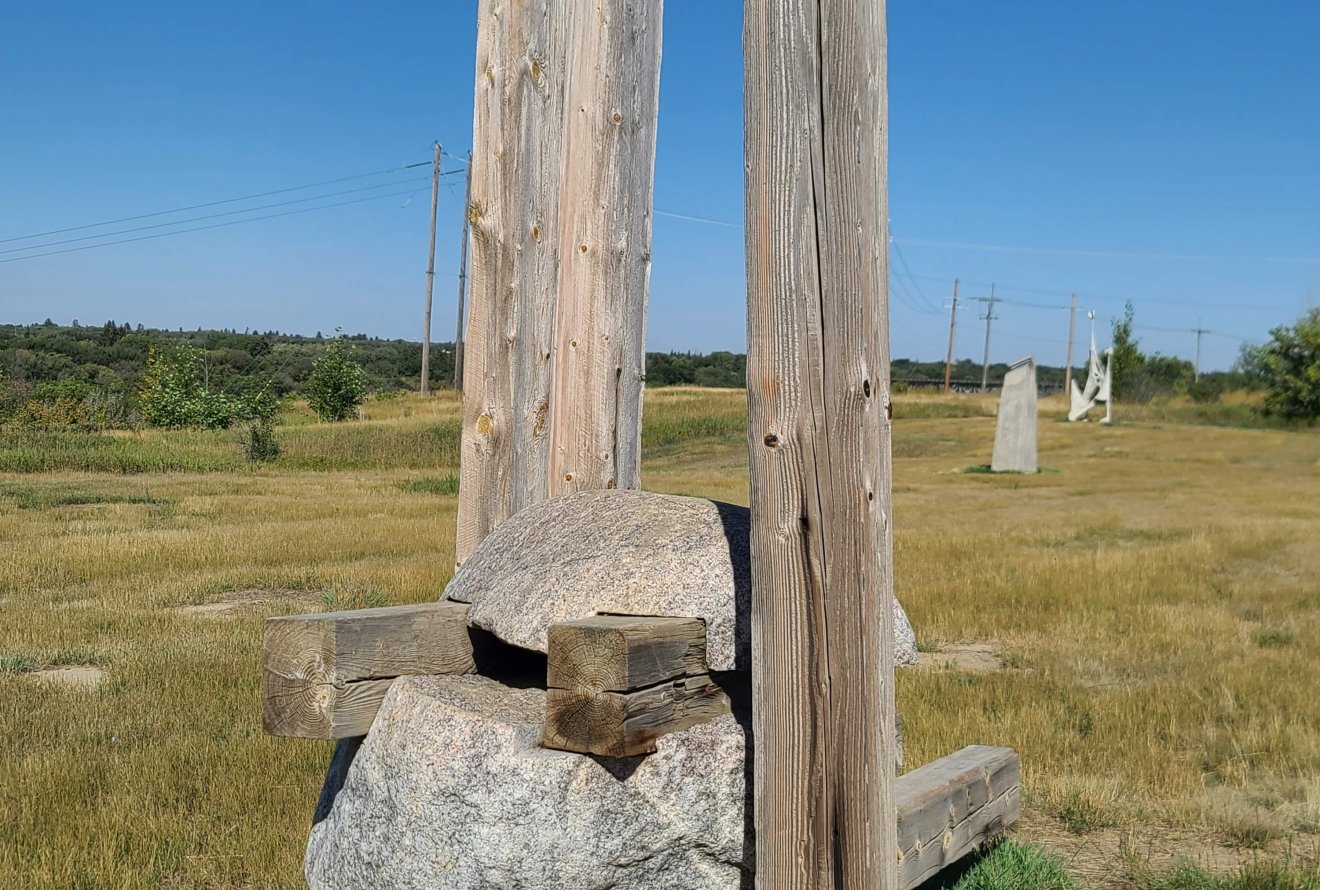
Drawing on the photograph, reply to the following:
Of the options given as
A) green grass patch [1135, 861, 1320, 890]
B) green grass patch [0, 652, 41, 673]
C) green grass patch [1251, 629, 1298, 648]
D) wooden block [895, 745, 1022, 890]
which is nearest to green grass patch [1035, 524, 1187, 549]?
green grass patch [1251, 629, 1298, 648]

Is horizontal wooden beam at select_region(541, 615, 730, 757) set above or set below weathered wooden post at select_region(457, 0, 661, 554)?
below

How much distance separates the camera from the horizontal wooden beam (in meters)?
2.74

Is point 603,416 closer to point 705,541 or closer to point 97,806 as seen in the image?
point 705,541

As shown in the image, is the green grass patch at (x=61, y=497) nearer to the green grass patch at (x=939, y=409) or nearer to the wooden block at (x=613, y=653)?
the wooden block at (x=613, y=653)

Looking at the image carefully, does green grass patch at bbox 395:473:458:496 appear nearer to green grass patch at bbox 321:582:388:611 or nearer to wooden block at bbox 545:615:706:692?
green grass patch at bbox 321:582:388:611

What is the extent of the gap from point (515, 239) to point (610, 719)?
1936 millimetres

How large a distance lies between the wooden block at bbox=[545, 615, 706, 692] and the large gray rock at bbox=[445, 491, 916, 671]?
177mm

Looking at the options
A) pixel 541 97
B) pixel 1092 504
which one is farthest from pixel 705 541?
pixel 1092 504

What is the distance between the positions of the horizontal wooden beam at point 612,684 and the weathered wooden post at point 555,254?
1177 millimetres

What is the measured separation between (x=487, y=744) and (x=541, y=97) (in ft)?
7.45

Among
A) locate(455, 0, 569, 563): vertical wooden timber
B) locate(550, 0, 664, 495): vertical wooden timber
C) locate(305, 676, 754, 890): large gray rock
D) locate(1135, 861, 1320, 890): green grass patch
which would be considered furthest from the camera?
locate(1135, 861, 1320, 890): green grass patch

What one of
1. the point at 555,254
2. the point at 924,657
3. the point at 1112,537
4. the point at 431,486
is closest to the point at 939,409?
the point at 431,486

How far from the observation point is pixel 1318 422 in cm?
3931

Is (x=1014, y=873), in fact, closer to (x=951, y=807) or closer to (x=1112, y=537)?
(x=951, y=807)
